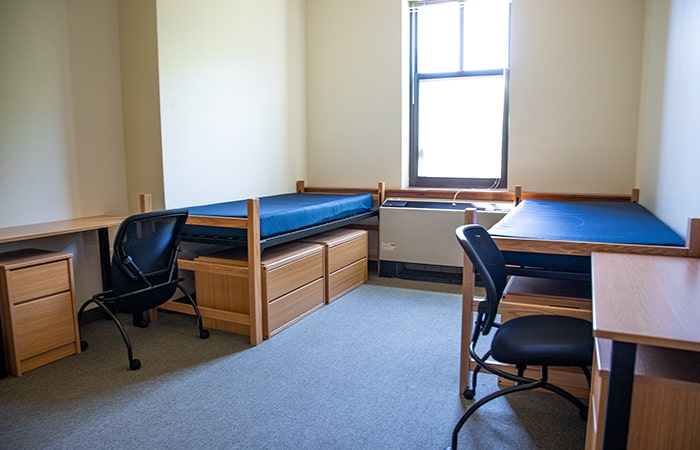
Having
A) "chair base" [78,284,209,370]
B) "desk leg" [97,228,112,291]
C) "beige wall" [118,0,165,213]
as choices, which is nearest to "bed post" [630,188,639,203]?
"chair base" [78,284,209,370]

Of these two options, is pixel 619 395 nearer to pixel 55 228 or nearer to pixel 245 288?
pixel 245 288

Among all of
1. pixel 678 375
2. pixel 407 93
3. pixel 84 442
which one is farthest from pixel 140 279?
pixel 407 93

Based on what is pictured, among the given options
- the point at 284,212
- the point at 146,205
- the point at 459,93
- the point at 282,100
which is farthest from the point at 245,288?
the point at 459,93

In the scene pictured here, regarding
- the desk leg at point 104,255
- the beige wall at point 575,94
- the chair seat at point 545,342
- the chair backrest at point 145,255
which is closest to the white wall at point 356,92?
the beige wall at point 575,94

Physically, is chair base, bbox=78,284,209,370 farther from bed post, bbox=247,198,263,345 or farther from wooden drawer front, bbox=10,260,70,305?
bed post, bbox=247,198,263,345

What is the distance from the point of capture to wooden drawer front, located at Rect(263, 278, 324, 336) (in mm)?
3092

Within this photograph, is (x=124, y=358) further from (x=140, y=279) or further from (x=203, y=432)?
(x=203, y=432)

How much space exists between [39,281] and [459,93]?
379 cm

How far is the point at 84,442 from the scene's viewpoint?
1925mm

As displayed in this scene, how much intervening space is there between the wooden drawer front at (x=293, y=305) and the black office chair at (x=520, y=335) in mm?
1482

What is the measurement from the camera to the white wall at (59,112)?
111 inches

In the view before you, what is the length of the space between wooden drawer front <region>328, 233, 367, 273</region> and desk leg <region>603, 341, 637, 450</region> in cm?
273

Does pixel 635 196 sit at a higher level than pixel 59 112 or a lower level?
lower

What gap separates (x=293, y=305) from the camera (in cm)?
332
